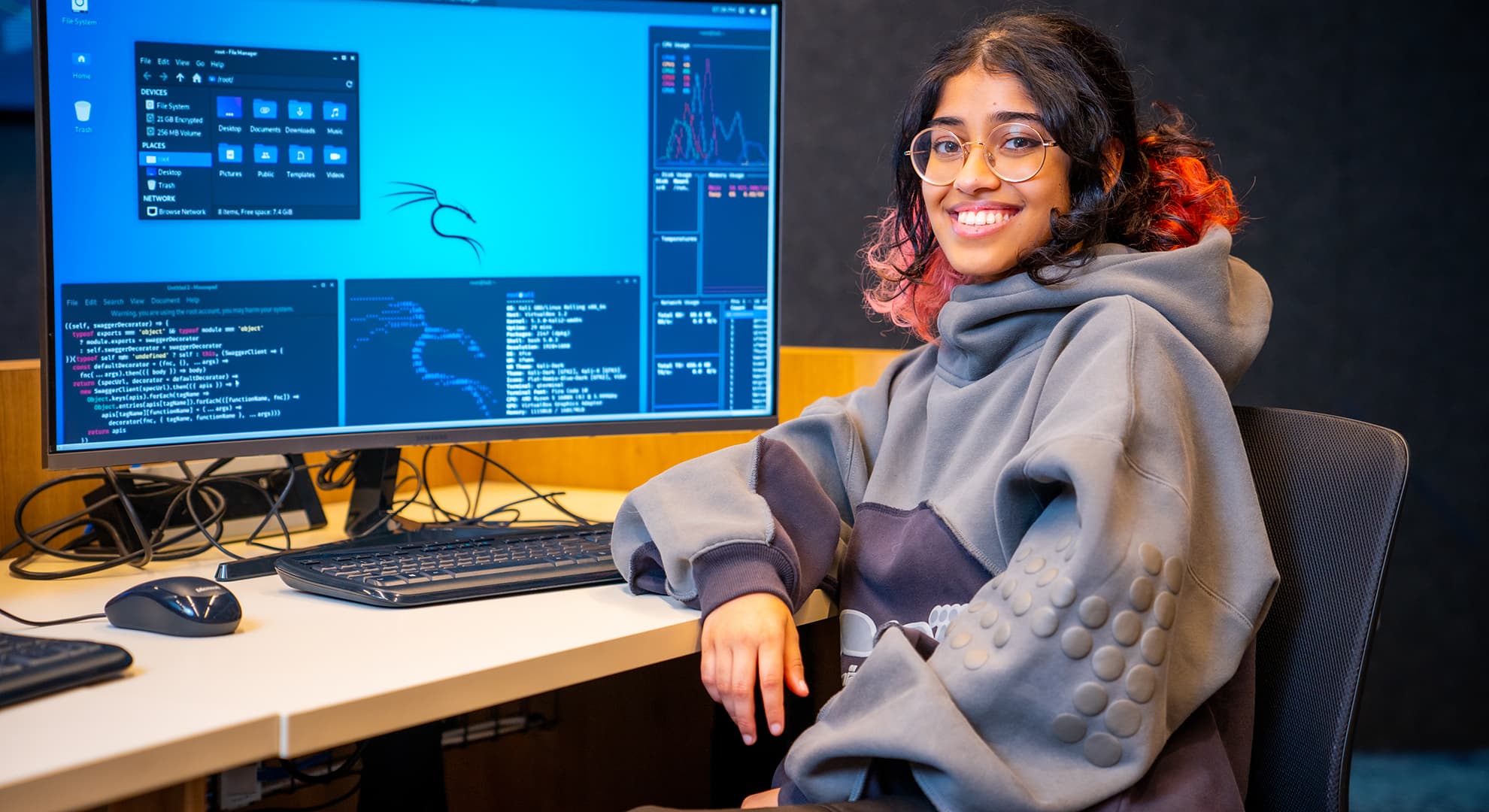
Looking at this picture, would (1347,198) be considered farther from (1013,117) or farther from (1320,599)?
(1320,599)

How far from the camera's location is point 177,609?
876 mm

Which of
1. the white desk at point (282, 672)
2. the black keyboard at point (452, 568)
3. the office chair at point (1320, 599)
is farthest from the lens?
the black keyboard at point (452, 568)

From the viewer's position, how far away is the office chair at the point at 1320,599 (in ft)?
2.87

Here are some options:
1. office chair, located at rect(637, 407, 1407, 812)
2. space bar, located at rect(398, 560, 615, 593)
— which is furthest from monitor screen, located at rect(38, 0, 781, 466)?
office chair, located at rect(637, 407, 1407, 812)

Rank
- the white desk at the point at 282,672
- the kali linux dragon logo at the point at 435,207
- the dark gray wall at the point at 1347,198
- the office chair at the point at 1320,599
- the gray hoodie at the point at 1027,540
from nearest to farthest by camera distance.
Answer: the white desk at the point at 282,672
the gray hoodie at the point at 1027,540
the office chair at the point at 1320,599
the kali linux dragon logo at the point at 435,207
the dark gray wall at the point at 1347,198

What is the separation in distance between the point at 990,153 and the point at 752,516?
0.39 metres

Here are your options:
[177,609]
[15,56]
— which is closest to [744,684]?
[177,609]

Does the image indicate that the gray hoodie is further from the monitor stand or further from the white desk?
the monitor stand

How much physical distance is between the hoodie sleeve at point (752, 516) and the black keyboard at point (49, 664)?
41 cm

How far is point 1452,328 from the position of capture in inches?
93.0

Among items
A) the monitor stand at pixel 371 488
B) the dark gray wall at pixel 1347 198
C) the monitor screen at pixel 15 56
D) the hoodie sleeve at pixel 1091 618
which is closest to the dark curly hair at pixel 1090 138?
the hoodie sleeve at pixel 1091 618

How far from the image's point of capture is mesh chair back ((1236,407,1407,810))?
87cm

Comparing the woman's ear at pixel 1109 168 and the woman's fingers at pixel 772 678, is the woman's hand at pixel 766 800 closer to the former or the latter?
the woman's fingers at pixel 772 678

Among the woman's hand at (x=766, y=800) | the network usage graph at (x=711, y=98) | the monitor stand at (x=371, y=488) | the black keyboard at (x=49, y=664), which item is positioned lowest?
the woman's hand at (x=766, y=800)
